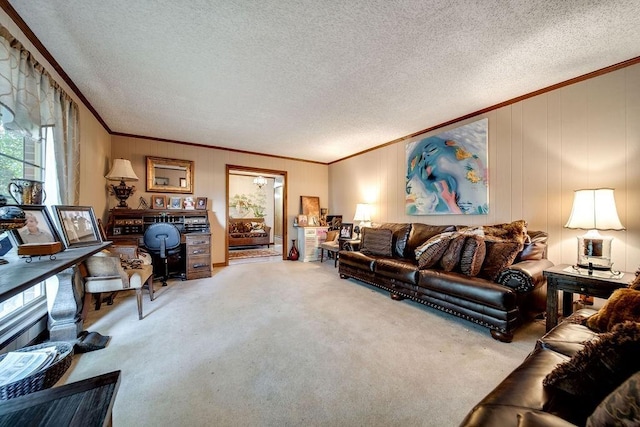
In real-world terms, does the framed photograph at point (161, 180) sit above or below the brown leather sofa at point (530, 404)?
above

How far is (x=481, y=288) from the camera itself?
226cm

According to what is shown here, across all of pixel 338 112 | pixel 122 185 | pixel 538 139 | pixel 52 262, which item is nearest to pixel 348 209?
pixel 338 112

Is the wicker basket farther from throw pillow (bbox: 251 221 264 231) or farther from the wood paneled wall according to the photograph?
throw pillow (bbox: 251 221 264 231)

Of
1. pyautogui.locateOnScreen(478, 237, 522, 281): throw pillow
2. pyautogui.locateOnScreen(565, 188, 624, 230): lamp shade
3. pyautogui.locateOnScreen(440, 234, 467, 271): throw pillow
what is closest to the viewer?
pyautogui.locateOnScreen(565, 188, 624, 230): lamp shade

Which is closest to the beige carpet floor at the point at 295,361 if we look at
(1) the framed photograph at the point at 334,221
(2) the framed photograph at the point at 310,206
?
(1) the framed photograph at the point at 334,221

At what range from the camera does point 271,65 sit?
2221mm

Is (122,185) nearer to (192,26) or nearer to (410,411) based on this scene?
(192,26)

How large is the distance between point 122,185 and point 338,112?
3.62m

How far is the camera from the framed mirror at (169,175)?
436 centimetres

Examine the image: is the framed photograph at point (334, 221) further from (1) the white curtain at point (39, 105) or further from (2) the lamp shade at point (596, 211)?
(1) the white curtain at point (39, 105)

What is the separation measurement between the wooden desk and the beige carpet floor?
73 centimetres

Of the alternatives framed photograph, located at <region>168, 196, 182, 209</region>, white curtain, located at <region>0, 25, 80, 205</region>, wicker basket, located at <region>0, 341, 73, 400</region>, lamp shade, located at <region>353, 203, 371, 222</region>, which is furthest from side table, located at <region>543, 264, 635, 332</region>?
framed photograph, located at <region>168, 196, 182, 209</region>

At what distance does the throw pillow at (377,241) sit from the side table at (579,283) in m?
1.88

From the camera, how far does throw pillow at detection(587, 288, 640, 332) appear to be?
1207 millimetres
